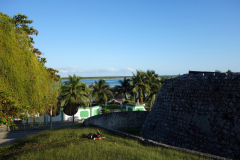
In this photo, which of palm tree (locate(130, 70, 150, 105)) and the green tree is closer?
the green tree

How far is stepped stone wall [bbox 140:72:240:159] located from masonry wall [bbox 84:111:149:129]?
6012 mm

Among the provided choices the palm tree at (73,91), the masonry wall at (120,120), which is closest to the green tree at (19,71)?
the masonry wall at (120,120)

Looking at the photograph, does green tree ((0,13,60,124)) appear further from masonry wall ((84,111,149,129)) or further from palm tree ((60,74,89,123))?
palm tree ((60,74,89,123))

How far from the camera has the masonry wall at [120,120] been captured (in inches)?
712

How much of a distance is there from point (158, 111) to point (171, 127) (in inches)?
75.9

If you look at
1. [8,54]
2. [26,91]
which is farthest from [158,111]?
[8,54]

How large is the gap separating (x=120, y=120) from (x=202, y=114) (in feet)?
34.4

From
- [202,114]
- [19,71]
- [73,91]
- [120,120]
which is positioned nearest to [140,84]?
[73,91]

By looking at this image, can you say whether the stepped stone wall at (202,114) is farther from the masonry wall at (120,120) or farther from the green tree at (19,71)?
the green tree at (19,71)

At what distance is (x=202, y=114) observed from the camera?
10602mm

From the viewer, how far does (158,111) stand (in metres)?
13.7

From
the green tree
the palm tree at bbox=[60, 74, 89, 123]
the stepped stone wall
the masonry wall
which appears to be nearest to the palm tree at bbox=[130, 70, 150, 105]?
the palm tree at bbox=[60, 74, 89, 123]

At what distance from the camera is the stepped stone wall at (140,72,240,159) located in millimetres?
9344

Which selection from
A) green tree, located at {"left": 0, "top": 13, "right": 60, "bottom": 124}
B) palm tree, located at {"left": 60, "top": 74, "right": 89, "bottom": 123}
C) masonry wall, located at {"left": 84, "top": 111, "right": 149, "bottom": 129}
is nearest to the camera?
green tree, located at {"left": 0, "top": 13, "right": 60, "bottom": 124}
